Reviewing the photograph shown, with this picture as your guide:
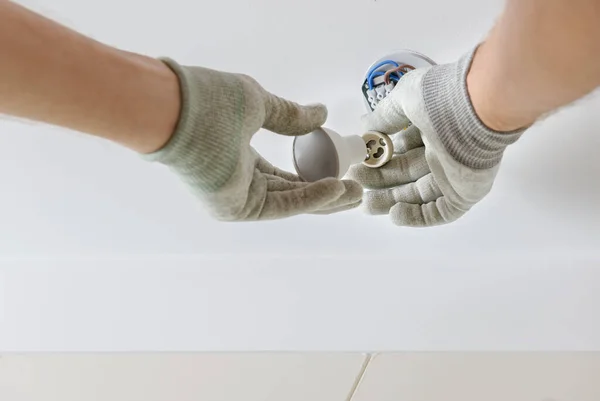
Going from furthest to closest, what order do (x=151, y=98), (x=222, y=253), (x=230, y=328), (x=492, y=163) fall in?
(x=222, y=253) < (x=230, y=328) < (x=492, y=163) < (x=151, y=98)

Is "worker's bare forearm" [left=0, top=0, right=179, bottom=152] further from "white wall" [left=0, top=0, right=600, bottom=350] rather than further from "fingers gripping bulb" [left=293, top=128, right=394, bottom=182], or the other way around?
"white wall" [left=0, top=0, right=600, bottom=350]

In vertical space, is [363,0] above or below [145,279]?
above

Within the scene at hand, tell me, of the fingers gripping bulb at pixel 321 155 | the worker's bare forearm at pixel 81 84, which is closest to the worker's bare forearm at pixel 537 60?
the fingers gripping bulb at pixel 321 155

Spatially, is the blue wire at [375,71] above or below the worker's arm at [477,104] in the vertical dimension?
above

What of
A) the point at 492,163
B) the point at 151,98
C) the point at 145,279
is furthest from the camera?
the point at 145,279

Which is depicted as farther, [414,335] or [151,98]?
[414,335]

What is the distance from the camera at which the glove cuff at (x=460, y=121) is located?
59 cm

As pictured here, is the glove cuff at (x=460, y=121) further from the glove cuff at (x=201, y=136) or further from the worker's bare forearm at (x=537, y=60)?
the glove cuff at (x=201, y=136)

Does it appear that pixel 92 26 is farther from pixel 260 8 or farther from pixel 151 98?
pixel 151 98

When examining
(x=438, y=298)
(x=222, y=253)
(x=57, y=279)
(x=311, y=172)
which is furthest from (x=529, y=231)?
(x=57, y=279)

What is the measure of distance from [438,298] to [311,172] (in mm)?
239

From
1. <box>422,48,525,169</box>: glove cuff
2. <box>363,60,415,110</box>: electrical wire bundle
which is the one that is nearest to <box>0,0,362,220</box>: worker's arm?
<box>422,48,525,169</box>: glove cuff

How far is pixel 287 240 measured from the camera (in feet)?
3.14

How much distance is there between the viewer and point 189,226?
3.25ft
